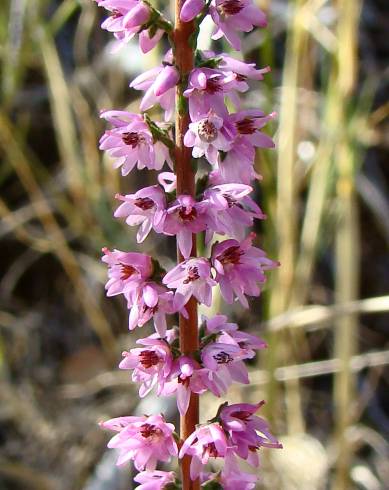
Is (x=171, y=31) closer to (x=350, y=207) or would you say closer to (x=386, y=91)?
(x=350, y=207)

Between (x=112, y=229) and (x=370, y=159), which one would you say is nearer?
(x=112, y=229)

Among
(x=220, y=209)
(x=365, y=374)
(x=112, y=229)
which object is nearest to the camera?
(x=220, y=209)

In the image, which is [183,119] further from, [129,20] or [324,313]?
[324,313]

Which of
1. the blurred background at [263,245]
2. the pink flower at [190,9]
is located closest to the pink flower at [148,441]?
the pink flower at [190,9]

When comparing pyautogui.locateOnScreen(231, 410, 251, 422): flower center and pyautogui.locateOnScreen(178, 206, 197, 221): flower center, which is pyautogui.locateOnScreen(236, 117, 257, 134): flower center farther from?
pyautogui.locateOnScreen(231, 410, 251, 422): flower center

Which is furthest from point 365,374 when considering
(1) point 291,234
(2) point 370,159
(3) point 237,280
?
(3) point 237,280

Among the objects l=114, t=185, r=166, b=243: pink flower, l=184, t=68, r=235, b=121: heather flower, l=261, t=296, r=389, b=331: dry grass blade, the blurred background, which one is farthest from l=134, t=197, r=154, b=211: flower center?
l=261, t=296, r=389, b=331: dry grass blade

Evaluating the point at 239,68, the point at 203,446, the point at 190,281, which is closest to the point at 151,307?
the point at 190,281
